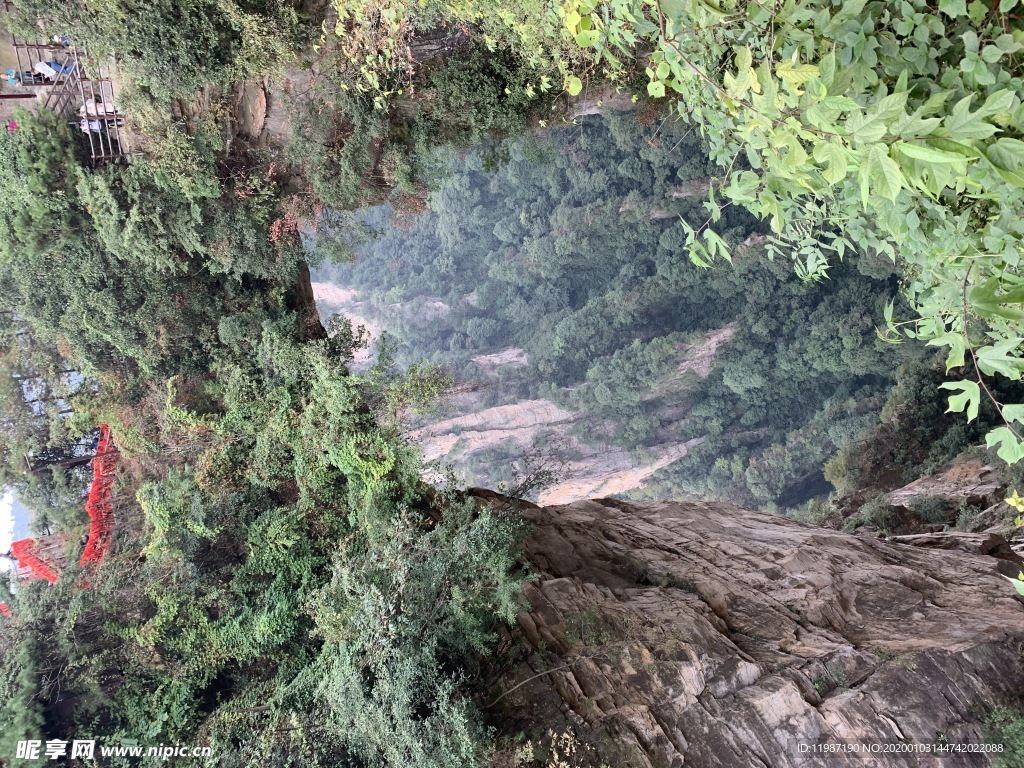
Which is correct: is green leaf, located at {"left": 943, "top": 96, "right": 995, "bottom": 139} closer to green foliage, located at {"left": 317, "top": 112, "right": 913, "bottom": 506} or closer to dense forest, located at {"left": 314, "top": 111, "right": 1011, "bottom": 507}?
dense forest, located at {"left": 314, "top": 111, "right": 1011, "bottom": 507}

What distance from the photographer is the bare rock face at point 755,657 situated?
Answer: 5.60 m

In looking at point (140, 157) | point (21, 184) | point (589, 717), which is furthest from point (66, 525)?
point (589, 717)

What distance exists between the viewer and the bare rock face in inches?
220

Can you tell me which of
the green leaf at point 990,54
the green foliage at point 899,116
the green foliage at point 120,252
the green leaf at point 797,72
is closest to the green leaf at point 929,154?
the green foliage at point 899,116

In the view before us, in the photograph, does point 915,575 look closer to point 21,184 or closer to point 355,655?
point 355,655

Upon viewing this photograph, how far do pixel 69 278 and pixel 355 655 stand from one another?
727cm

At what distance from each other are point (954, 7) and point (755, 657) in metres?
6.19

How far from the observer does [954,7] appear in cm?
208

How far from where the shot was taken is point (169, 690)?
792 centimetres

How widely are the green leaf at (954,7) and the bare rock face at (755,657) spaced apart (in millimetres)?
5701

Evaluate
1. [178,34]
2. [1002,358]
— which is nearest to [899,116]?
[1002,358]

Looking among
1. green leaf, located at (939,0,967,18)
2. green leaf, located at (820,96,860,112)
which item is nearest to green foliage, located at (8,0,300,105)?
green leaf, located at (939,0,967,18)

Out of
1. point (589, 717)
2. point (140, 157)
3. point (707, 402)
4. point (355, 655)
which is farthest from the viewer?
point (707, 402)

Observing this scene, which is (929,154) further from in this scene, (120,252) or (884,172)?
(120,252)
